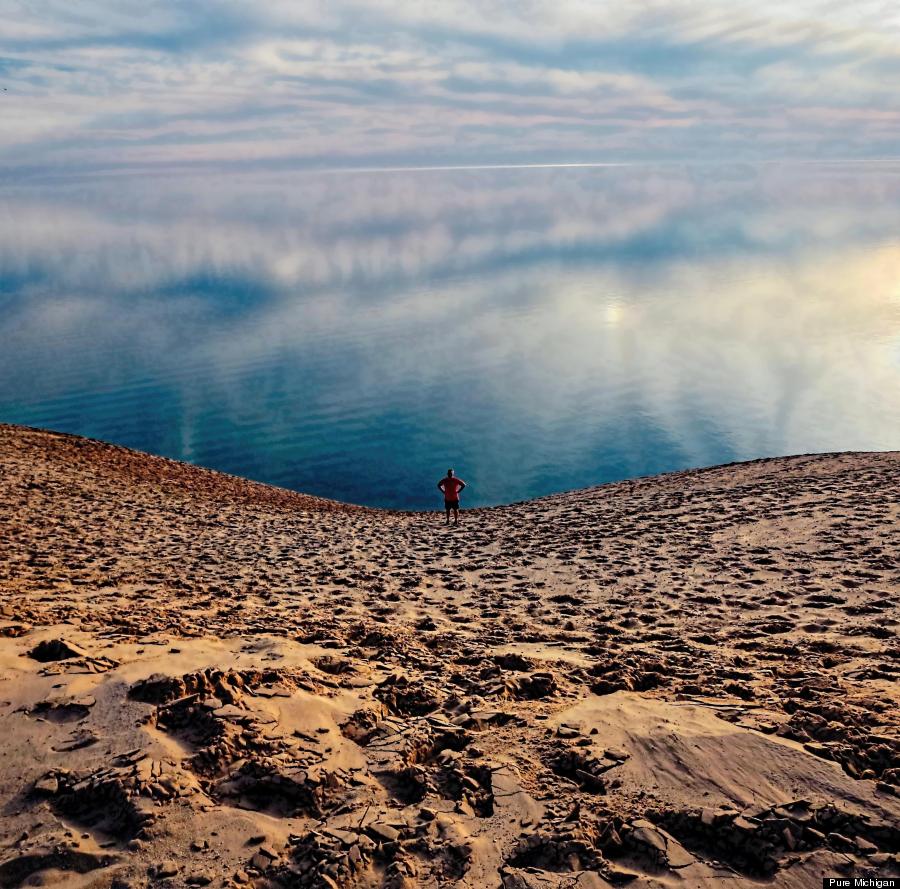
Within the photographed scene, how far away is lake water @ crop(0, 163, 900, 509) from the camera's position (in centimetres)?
3456

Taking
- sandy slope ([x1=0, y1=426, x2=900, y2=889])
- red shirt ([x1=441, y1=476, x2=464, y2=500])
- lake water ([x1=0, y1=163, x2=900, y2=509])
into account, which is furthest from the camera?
lake water ([x1=0, y1=163, x2=900, y2=509])

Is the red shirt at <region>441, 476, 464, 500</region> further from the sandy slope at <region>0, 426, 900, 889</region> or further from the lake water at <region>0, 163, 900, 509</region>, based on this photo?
the lake water at <region>0, 163, 900, 509</region>

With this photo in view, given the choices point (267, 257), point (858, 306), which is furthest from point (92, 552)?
point (267, 257)

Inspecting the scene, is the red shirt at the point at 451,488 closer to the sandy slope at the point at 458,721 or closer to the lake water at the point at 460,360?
the sandy slope at the point at 458,721

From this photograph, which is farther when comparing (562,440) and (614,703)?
(562,440)

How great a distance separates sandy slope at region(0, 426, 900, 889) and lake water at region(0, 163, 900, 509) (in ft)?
64.3

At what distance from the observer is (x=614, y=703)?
6.29m

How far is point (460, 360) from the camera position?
50531 mm

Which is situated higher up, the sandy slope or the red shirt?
the sandy slope

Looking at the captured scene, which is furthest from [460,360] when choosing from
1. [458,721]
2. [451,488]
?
[458,721]

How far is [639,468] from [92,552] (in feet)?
82.4

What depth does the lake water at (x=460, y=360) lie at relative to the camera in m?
34.6

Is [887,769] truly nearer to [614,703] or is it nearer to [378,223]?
[614,703]

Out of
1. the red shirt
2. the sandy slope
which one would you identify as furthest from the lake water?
the sandy slope
